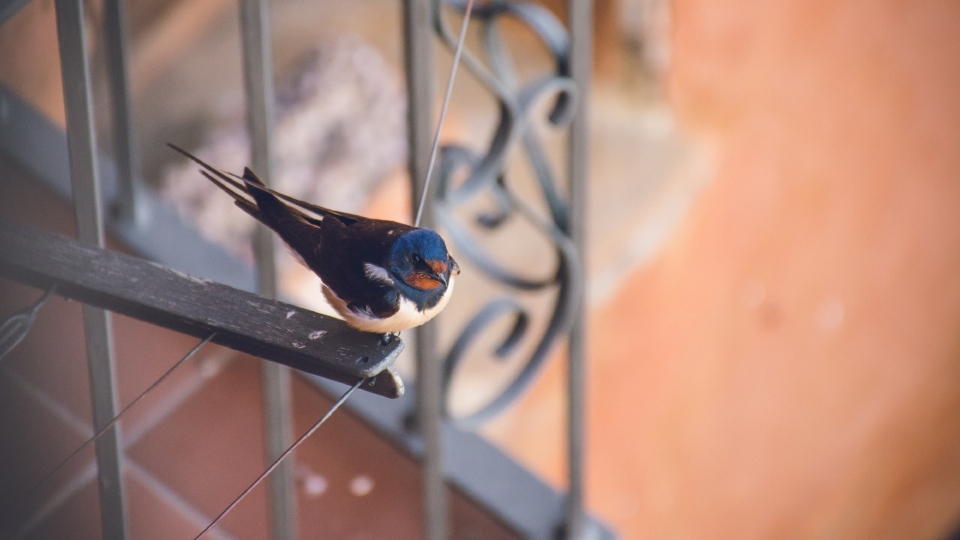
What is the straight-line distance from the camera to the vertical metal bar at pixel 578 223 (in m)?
1.20

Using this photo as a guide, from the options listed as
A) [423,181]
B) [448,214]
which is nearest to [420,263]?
[423,181]

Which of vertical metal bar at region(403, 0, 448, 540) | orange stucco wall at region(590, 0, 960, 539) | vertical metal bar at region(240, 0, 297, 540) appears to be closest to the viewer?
vertical metal bar at region(240, 0, 297, 540)

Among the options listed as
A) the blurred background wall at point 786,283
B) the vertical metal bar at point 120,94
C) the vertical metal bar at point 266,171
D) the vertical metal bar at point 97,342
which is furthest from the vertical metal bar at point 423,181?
the blurred background wall at point 786,283

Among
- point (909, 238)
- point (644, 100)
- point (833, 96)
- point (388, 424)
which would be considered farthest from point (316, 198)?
point (909, 238)

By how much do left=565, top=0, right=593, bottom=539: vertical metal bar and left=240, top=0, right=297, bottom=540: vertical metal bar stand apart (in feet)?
1.32

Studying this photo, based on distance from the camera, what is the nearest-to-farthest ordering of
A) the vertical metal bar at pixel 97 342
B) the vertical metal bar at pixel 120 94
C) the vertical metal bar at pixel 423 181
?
the vertical metal bar at pixel 97 342 < the vertical metal bar at pixel 423 181 < the vertical metal bar at pixel 120 94

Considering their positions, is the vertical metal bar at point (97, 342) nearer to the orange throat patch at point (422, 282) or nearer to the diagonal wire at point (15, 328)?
the diagonal wire at point (15, 328)

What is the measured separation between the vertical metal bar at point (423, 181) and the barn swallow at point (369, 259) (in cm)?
34

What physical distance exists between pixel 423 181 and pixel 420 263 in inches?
13.2

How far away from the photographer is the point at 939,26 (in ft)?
8.25

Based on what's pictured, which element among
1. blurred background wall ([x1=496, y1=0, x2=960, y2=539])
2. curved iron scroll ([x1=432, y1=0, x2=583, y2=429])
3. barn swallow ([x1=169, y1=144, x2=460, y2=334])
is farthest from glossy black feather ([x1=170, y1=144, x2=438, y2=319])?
blurred background wall ([x1=496, y1=0, x2=960, y2=539])

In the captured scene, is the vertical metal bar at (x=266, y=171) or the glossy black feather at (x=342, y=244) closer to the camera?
the glossy black feather at (x=342, y=244)

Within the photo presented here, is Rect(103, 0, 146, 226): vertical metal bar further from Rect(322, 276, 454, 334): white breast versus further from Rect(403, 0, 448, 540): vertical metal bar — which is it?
Rect(322, 276, 454, 334): white breast

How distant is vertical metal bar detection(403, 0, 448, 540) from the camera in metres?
1.03
